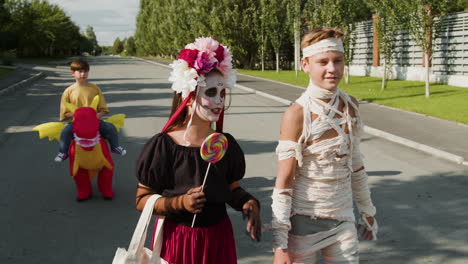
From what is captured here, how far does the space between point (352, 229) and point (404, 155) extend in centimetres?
669

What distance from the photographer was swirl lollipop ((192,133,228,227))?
2367 millimetres

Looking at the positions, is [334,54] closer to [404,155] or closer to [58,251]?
[58,251]

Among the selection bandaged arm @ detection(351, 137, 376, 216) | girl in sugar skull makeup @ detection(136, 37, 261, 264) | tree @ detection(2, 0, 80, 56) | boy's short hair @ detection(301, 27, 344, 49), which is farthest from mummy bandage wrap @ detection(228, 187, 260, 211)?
tree @ detection(2, 0, 80, 56)

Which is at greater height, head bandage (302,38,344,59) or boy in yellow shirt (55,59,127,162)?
head bandage (302,38,344,59)

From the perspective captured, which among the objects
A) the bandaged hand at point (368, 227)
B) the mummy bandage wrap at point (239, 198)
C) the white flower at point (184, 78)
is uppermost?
the white flower at point (184, 78)

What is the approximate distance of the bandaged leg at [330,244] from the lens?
2734 mm

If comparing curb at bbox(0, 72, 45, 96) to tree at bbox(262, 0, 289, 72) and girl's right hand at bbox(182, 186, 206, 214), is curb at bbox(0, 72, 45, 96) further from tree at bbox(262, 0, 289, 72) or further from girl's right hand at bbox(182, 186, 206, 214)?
girl's right hand at bbox(182, 186, 206, 214)

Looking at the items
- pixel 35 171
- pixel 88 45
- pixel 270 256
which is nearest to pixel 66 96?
pixel 35 171

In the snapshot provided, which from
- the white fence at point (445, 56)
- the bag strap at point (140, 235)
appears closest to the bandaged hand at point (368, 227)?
the bag strap at point (140, 235)

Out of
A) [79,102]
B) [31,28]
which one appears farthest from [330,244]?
[31,28]

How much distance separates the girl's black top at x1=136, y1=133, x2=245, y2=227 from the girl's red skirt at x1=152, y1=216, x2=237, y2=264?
37 millimetres

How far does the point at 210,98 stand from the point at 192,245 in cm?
77

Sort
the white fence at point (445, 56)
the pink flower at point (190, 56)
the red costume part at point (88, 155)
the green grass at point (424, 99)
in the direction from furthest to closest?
1. the white fence at point (445, 56)
2. the green grass at point (424, 99)
3. the red costume part at point (88, 155)
4. the pink flower at point (190, 56)

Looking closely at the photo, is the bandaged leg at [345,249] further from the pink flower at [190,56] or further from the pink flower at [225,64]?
the pink flower at [190,56]
